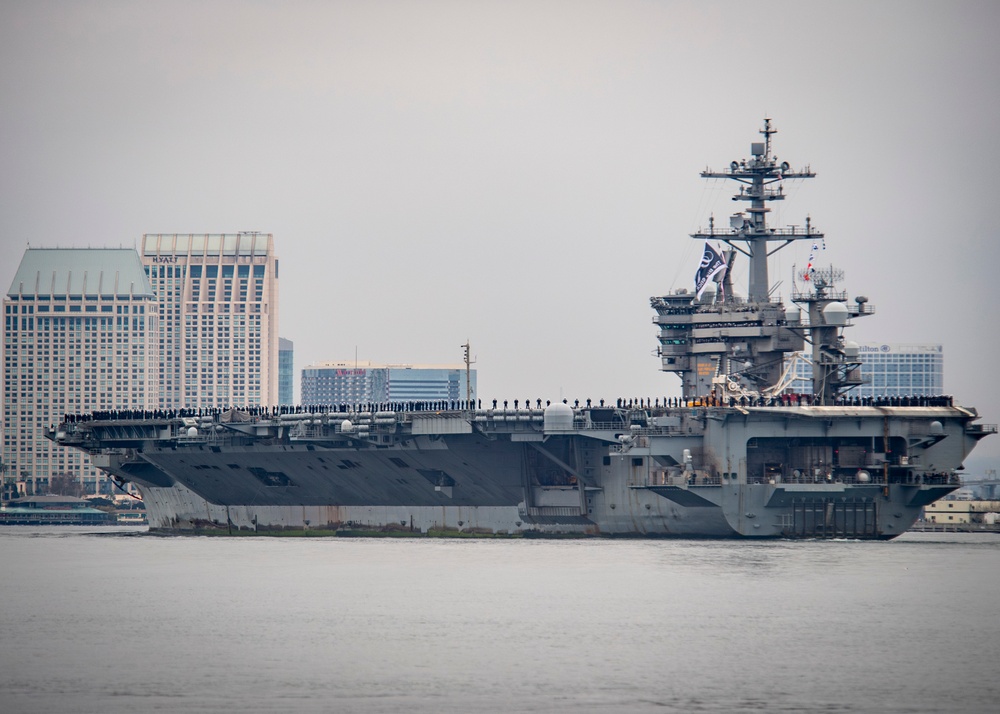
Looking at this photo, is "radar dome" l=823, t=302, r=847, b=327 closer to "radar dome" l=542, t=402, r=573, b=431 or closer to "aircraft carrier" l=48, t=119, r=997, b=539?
"aircraft carrier" l=48, t=119, r=997, b=539

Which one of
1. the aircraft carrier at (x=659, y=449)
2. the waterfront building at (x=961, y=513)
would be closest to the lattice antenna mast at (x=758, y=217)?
the aircraft carrier at (x=659, y=449)

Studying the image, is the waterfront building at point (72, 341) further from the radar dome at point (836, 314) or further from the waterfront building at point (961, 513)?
the radar dome at point (836, 314)

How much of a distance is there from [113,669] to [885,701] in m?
13.5

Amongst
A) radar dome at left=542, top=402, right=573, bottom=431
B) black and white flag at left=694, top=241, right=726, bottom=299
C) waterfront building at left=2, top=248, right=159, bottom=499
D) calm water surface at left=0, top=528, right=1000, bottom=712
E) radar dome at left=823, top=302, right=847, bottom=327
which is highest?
waterfront building at left=2, top=248, right=159, bottom=499

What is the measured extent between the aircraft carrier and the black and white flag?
2.8 inches

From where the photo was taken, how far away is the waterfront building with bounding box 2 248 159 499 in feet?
564

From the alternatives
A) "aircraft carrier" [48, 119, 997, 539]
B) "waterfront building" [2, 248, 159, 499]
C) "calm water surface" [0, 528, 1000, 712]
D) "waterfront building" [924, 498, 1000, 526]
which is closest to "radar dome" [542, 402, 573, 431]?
"aircraft carrier" [48, 119, 997, 539]

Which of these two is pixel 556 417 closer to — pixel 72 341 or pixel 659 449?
pixel 659 449

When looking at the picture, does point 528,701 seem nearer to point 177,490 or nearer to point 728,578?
point 728,578

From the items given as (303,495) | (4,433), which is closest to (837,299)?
(303,495)

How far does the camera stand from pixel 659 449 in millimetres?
47469

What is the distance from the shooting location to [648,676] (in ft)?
88.5

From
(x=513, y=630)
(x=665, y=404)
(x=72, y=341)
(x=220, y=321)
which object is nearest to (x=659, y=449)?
(x=665, y=404)

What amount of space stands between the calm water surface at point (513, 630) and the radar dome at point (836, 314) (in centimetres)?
733
